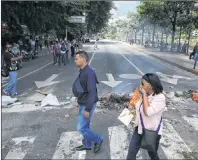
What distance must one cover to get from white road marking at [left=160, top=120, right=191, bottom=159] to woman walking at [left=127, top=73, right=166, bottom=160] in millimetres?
1289

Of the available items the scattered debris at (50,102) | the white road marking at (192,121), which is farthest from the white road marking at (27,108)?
the white road marking at (192,121)

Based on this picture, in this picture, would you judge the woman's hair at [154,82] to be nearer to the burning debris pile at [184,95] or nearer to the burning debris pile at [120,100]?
the burning debris pile at [120,100]

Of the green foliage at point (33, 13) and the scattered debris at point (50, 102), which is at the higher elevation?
the green foliage at point (33, 13)

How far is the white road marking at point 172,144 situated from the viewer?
18.3ft

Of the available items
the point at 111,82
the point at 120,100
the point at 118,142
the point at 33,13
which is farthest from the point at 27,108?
the point at 33,13

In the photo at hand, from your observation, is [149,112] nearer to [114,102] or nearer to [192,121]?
[192,121]

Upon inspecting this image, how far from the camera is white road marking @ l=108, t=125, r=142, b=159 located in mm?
5543

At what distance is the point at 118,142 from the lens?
618 centimetres

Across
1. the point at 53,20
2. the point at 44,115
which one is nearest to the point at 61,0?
the point at 53,20

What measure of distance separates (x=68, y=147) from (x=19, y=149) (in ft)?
2.93

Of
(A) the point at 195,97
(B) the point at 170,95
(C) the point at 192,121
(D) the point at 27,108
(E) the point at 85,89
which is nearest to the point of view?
(E) the point at 85,89

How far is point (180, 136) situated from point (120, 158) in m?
1.87

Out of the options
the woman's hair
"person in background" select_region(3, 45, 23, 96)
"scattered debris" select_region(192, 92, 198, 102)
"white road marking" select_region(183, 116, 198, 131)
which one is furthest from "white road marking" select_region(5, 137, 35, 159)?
"scattered debris" select_region(192, 92, 198, 102)

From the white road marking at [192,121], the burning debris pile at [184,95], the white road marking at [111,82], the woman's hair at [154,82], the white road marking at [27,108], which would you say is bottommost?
the white road marking at [111,82]
